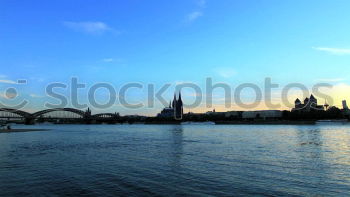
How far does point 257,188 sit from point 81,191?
852 cm

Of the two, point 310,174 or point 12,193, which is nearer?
point 12,193

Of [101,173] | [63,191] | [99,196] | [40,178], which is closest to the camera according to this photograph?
[99,196]

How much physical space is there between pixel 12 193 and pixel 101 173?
633 centimetres

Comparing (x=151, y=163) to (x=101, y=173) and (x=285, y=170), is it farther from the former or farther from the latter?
(x=285, y=170)

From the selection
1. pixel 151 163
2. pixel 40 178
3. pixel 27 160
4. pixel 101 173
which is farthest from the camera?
pixel 27 160

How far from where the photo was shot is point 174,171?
72.1 feet

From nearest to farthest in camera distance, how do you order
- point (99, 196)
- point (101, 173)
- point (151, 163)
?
point (99, 196), point (101, 173), point (151, 163)

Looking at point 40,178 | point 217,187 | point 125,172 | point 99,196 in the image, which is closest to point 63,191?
point 99,196

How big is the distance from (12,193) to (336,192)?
595 inches

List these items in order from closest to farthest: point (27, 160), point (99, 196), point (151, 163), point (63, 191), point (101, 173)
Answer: point (99, 196)
point (63, 191)
point (101, 173)
point (151, 163)
point (27, 160)

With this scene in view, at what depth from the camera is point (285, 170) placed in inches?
873

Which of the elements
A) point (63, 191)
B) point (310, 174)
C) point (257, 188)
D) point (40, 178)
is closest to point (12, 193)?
Answer: point (63, 191)

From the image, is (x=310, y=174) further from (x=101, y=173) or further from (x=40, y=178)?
(x=40, y=178)

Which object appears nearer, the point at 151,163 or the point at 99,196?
the point at 99,196
